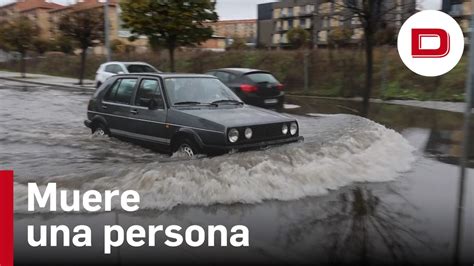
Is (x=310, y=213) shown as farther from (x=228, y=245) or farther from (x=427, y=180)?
(x=427, y=180)

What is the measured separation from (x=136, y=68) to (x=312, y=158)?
1535 cm

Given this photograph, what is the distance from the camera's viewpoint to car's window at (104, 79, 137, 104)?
834 centimetres

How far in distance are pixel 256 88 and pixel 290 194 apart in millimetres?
8584

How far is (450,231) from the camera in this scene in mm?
4570

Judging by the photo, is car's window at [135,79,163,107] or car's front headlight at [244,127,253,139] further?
car's window at [135,79,163,107]

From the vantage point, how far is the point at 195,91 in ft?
25.5

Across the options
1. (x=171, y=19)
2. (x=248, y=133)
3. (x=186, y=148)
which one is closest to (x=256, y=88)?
(x=186, y=148)

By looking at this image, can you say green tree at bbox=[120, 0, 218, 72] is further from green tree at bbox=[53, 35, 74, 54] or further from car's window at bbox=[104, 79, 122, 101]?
green tree at bbox=[53, 35, 74, 54]

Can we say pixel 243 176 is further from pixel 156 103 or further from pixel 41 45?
pixel 41 45

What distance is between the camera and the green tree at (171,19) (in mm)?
21891

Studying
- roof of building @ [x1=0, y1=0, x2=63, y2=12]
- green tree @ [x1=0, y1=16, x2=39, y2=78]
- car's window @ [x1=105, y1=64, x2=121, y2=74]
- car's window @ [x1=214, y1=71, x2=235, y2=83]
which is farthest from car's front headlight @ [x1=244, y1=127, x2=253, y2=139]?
roof of building @ [x1=0, y1=0, x2=63, y2=12]

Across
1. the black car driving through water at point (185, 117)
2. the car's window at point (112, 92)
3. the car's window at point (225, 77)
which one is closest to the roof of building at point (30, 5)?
the car's window at point (225, 77)

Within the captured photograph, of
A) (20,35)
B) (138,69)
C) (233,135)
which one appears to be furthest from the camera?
(20,35)

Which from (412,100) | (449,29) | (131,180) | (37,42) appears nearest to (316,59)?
(412,100)
